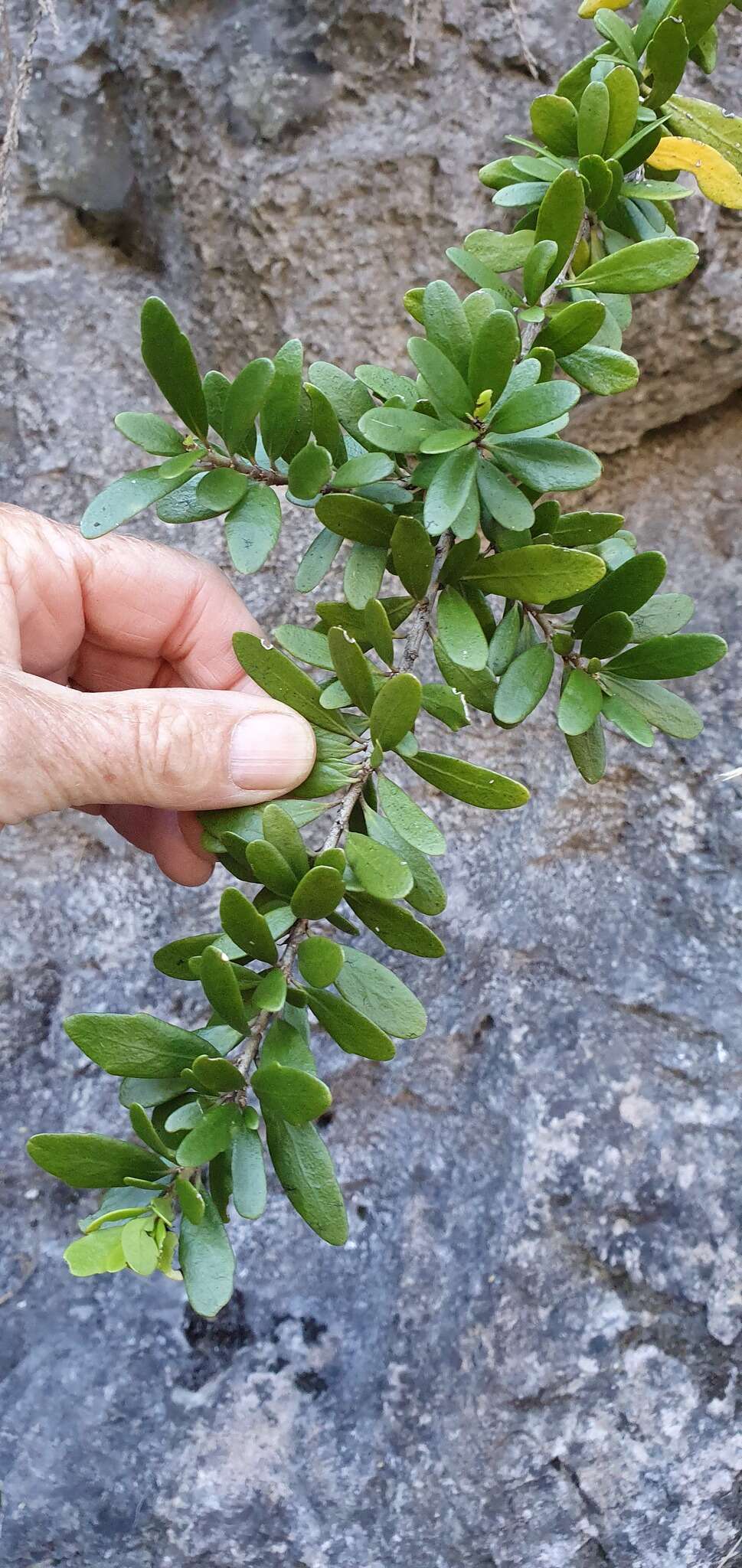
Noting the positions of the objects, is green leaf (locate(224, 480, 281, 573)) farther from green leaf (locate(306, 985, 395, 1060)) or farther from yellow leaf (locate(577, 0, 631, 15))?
yellow leaf (locate(577, 0, 631, 15))


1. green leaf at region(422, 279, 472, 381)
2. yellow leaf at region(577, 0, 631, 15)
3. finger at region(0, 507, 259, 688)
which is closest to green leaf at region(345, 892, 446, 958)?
green leaf at region(422, 279, 472, 381)

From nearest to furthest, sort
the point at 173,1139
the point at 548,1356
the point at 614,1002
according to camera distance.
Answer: the point at 173,1139 < the point at 548,1356 < the point at 614,1002

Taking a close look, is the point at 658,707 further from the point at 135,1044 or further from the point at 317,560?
the point at 135,1044

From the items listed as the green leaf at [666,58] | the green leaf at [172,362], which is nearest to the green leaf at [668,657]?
the green leaf at [172,362]

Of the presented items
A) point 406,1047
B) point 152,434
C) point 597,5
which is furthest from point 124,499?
point 406,1047

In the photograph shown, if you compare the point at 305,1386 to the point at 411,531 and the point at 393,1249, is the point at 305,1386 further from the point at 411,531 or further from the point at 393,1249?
the point at 411,531

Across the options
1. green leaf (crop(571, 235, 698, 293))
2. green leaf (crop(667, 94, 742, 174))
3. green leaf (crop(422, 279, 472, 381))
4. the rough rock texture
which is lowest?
the rough rock texture

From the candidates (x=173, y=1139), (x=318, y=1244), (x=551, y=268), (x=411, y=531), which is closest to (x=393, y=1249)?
(x=318, y=1244)
